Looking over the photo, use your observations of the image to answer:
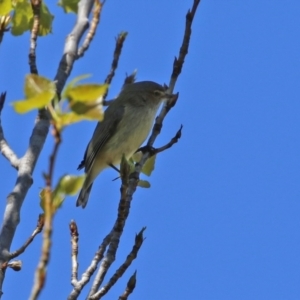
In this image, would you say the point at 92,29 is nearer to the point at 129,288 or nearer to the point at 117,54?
the point at 117,54

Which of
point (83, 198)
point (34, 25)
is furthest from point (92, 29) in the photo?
point (83, 198)

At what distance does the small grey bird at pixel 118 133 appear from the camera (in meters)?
6.88

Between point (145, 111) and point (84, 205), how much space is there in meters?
1.19

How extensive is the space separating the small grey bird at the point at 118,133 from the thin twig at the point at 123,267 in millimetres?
3410

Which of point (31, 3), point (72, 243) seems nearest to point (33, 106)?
point (72, 243)

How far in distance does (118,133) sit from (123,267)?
3.77 meters

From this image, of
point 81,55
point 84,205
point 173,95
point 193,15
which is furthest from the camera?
point 84,205

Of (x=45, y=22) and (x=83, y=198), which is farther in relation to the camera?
(x=83, y=198)

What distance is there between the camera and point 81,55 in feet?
14.2

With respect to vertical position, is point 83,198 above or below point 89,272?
above

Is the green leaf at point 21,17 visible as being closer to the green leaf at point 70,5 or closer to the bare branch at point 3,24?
the bare branch at point 3,24

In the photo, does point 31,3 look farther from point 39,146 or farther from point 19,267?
point 19,267

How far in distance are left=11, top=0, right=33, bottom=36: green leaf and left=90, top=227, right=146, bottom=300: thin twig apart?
1536mm

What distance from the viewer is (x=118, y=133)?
6.97 metres
